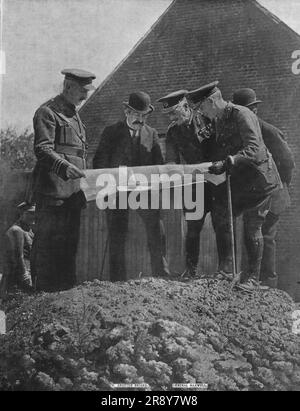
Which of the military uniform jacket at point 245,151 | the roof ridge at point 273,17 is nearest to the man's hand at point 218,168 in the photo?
the military uniform jacket at point 245,151

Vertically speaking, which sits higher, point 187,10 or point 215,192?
point 187,10

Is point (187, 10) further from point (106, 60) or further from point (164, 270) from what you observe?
point (164, 270)

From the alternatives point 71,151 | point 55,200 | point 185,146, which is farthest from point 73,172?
point 185,146

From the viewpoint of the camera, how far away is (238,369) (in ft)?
21.0

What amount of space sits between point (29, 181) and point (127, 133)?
1287 millimetres

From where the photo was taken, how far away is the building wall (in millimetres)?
7559

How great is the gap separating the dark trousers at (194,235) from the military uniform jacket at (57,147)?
1386mm

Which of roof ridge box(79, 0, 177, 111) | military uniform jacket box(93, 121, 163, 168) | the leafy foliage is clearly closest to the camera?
military uniform jacket box(93, 121, 163, 168)

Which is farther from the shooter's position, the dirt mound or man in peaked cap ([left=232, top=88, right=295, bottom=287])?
man in peaked cap ([left=232, top=88, right=295, bottom=287])

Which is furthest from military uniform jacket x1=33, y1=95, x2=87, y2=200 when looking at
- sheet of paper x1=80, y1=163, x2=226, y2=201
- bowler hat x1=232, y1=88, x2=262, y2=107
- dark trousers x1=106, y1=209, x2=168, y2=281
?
bowler hat x1=232, y1=88, x2=262, y2=107

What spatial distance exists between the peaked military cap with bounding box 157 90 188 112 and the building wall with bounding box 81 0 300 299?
13 centimetres

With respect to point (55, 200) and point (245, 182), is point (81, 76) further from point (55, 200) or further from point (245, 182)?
point (245, 182)

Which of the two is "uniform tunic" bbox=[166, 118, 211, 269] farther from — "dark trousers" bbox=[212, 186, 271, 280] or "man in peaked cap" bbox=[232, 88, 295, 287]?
"man in peaked cap" bbox=[232, 88, 295, 287]

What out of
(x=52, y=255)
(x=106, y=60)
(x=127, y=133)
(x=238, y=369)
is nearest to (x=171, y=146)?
(x=127, y=133)
